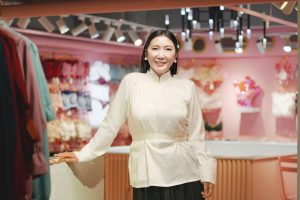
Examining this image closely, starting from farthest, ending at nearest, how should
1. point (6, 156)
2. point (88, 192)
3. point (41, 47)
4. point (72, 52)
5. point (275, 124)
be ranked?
point (275, 124) → point (72, 52) → point (41, 47) → point (88, 192) → point (6, 156)

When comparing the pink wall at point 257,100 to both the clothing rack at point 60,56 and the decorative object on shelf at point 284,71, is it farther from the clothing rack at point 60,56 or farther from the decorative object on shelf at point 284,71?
the clothing rack at point 60,56

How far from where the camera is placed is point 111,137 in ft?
11.4

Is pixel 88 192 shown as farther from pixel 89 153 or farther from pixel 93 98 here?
pixel 93 98

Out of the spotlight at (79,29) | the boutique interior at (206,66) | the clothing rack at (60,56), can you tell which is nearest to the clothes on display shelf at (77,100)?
the boutique interior at (206,66)

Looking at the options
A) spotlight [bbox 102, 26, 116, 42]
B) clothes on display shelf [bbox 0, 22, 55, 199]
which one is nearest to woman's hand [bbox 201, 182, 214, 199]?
clothes on display shelf [bbox 0, 22, 55, 199]

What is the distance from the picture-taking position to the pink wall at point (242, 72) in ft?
32.6

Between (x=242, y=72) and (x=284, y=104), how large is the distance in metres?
1.03

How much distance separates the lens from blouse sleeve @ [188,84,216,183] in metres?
3.40

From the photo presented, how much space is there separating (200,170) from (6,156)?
145 centimetres

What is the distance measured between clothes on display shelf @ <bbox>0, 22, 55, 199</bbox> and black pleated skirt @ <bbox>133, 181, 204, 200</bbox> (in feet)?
3.25

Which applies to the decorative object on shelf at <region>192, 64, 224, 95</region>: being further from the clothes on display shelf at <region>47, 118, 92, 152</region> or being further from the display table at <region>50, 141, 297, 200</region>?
the display table at <region>50, 141, 297, 200</region>

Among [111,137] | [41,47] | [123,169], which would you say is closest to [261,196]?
[123,169]

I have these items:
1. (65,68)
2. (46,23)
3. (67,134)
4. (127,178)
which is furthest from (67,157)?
(65,68)

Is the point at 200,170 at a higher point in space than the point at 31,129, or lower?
lower
